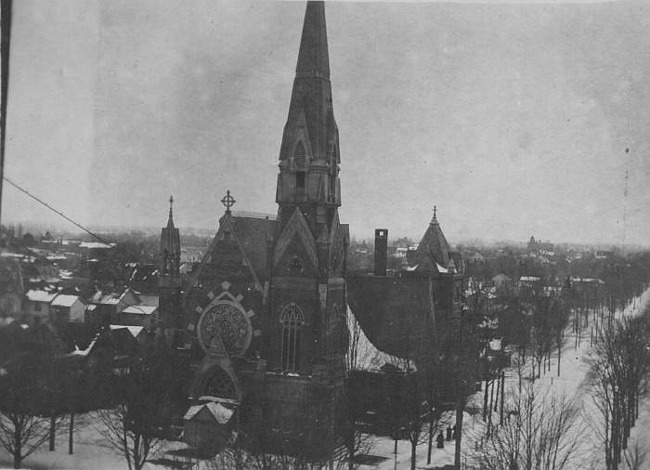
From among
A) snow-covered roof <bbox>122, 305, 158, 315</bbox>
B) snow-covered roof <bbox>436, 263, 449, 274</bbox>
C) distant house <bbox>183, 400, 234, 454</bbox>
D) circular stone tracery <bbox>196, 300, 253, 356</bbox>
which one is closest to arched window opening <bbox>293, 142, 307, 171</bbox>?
circular stone tracery <bbox>196, 300, 253, 356</bbox>

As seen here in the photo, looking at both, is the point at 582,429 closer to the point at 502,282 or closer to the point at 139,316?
the point at 502,282

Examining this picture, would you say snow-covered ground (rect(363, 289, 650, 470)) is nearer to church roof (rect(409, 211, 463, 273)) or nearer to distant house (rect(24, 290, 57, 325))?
church roof (rect(409, 211, 463, 273))

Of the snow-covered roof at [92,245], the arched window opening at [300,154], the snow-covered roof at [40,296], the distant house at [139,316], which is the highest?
the arched window opening at [300,154]

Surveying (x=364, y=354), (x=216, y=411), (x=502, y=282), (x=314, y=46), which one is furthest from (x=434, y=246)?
(x=216, y=411)

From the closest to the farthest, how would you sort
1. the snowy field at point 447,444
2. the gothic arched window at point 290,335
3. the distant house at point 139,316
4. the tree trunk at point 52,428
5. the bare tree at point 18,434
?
the bare tree at point 18,434 < the snowy field at point 447,444 < the tree trunk at point 52,428 < the distant house at point 139,316 < the gothic arched window at point 290,335

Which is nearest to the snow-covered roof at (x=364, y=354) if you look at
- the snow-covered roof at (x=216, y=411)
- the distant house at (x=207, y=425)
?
the snow-covered roof at (x=216, y=411)

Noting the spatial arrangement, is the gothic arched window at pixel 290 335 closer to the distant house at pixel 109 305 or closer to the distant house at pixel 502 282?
the distant house at pixel 109 305
